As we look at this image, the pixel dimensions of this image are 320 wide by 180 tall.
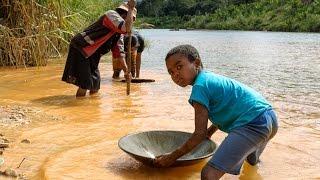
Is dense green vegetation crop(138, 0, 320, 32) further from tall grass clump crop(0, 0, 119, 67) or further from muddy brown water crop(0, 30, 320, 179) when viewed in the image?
muddy brown water crop(0, 30, 320, 179)

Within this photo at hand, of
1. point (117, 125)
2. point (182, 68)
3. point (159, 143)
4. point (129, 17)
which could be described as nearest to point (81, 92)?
point (129, 17)

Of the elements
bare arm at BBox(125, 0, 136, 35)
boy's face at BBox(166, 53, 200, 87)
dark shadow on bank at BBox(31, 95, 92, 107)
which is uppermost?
bare arm at BBox(125, 0, 136, 35)

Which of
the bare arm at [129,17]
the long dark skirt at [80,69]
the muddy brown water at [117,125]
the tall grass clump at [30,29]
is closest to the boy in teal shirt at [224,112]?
the muddy brown water at [117,125]

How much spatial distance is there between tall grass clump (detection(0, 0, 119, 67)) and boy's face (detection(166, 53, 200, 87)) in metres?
7.00

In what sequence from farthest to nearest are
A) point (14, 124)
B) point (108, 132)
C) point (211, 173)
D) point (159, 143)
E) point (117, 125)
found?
1. point (117, 125)
2. point (14, 124)
3. point (108, 132)
4. point (159, 143)
5. point (211, 173)

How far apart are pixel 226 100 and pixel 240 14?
5577cm

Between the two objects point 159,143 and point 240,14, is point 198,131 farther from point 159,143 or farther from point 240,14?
point 240,14

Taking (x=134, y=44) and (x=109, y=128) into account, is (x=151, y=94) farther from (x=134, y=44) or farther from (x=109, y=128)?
(x=109, y=128)

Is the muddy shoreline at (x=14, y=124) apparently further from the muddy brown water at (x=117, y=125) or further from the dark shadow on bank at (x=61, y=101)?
the dark shadow on bank at (x=61, y=101)

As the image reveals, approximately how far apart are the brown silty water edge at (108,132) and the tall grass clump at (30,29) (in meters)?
1.81

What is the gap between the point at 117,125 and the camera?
17.7 ft

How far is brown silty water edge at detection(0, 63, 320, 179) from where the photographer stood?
388cm

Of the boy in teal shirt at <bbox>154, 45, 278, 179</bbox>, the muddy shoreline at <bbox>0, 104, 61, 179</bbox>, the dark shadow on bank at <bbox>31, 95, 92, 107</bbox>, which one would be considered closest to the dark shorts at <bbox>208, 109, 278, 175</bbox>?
the boy in teal shirt at <bbox>154, 45, 278, 179</bbox>

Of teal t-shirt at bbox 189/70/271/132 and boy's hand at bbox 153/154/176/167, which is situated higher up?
teal t-shirt at bbox 189/70/271/132
